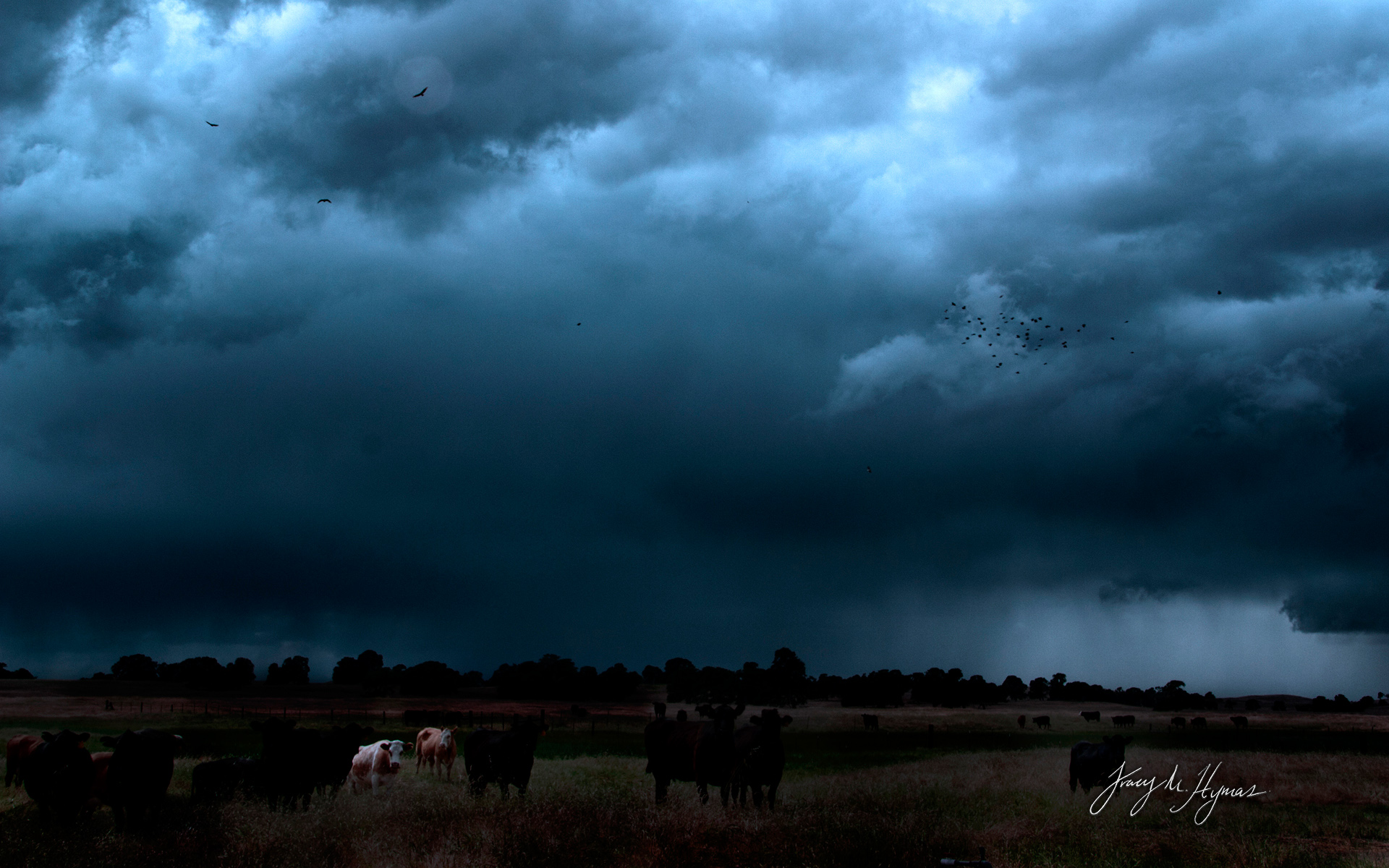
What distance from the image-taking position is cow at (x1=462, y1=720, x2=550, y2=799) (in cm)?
2327

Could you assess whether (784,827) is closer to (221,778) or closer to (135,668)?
(221,778)

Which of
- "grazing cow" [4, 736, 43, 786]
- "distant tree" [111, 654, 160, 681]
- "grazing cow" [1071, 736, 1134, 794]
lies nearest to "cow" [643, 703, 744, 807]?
Result: "grazing cow" [1071, 736, 1134, 794]

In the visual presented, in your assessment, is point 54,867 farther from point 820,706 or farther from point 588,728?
point 820,706

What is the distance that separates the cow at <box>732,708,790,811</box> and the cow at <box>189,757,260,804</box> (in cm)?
A: 1236

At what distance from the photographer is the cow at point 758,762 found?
2056 centimetres

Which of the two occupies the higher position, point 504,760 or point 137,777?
point 137,777

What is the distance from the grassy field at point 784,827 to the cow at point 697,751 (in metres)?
0.77

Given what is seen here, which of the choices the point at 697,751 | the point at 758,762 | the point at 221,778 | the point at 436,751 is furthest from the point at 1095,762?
the point at 221,778

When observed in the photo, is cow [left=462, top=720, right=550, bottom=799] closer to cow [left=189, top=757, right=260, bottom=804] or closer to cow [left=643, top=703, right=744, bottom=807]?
cow [left=643, top=703, right=744, bottom=807]

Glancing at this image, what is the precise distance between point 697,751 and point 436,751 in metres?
13.6

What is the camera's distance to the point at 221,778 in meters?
21.2
